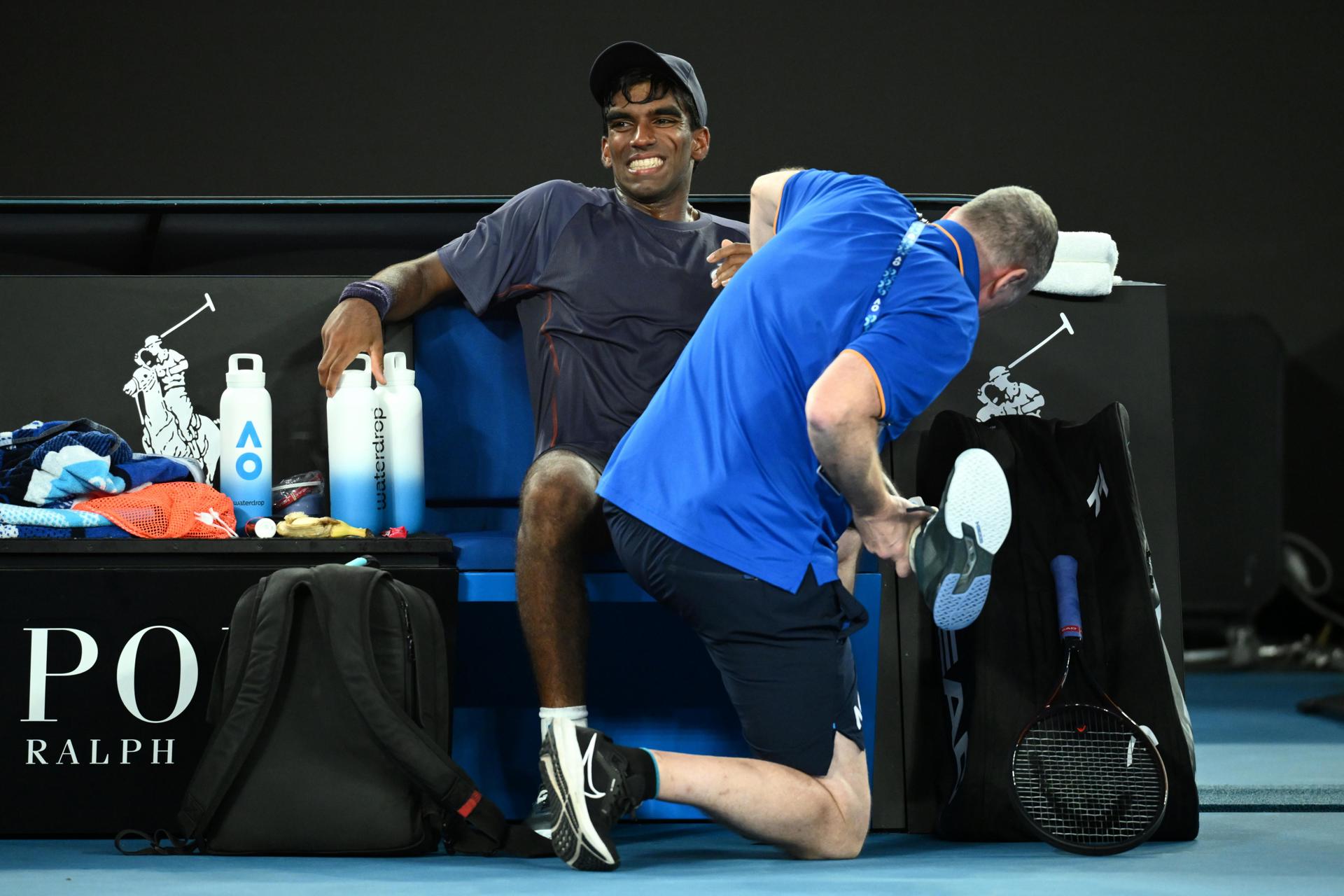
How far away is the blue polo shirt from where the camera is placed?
1896 mm

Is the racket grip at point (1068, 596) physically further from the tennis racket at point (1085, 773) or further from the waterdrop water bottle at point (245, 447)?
the waterdrop water bottle at point (245, 447)

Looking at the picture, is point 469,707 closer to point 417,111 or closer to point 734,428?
point 734,428

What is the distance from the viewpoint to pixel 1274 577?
5.04 metres

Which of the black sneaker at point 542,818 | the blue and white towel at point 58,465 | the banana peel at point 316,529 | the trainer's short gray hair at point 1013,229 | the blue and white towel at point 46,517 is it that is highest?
the trainer's short gray hair at point 1013,229

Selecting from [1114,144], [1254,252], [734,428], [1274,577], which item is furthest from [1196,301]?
[734,428]

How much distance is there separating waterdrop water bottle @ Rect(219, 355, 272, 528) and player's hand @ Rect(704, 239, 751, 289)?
0.86 m

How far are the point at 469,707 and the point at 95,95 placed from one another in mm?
3377

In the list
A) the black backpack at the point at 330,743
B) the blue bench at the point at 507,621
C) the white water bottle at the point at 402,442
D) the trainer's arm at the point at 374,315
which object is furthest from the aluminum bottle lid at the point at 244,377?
the black backpack at the point at 330,743

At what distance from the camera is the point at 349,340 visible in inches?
95.0

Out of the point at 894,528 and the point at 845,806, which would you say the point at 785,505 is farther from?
the point at 845,806

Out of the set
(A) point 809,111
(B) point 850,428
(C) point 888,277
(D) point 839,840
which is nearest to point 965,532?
(B) point 850,428

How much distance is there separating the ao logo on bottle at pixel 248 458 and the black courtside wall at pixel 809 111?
2589mm

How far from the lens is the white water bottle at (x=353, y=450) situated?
2.42m

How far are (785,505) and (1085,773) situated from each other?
0.67 m
